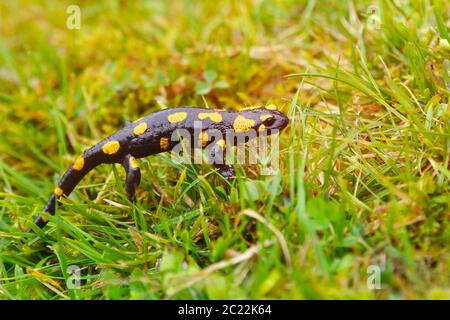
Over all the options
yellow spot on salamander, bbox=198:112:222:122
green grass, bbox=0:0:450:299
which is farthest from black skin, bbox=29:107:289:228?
green grass, bbox=0:0:450:299

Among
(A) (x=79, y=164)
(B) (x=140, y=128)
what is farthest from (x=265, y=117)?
(A) (x=79, y=164)

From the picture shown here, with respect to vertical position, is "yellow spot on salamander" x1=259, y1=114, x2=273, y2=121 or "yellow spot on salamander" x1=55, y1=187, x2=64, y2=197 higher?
"yellow spot on salamander" x1=259, y1=114, x2=273, y2=121

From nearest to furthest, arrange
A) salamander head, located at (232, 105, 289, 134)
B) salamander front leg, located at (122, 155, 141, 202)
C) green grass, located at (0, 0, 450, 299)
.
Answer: green grass, located at (0, 0, 450, 299), salamander front leg, located at (122, 155, 141, 202), salamander head, located at (232, 105, 289, 134)

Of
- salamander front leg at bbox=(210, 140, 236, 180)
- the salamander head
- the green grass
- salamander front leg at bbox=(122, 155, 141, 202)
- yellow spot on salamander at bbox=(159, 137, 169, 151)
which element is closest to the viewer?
the green grass

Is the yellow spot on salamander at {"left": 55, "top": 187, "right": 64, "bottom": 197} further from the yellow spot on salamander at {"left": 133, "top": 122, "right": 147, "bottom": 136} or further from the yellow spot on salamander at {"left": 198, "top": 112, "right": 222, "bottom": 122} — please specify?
the yellow spot on salamander at {"left": 198, "top": 112, "right": 222, "bottom": 122}

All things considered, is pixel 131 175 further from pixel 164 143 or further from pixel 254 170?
pixel 254 170

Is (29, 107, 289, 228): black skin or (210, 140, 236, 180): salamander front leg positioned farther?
(29, 107, 289, 228): black skin
